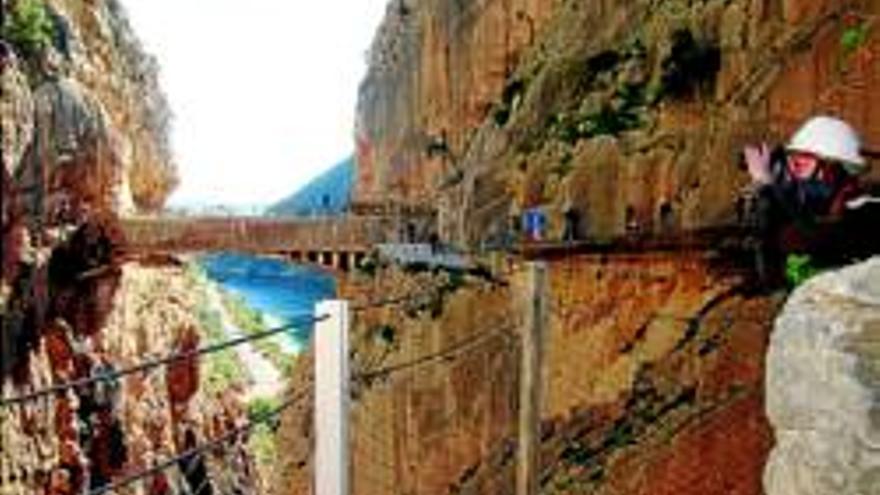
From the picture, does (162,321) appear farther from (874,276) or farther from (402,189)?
(874,276)

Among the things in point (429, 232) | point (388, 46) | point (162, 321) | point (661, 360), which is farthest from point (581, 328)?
point (162, 321)

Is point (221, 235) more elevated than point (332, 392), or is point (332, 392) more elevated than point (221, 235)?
point (221, 235)

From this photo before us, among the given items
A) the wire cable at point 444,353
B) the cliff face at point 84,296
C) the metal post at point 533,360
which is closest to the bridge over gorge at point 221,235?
the cliff face at point 84,296

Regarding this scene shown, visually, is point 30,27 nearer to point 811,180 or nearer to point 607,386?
point 607,386

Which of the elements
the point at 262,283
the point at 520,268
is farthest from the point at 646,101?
the point at 262,283

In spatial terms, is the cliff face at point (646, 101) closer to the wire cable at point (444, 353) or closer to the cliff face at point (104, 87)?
the wire cable at point (444, 353)
